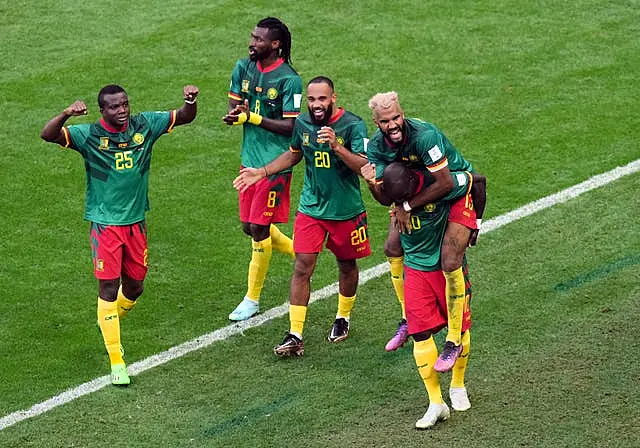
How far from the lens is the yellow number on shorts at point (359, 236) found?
34.9 feet

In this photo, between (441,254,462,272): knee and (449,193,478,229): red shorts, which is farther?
(449,193,478,229): red shorts

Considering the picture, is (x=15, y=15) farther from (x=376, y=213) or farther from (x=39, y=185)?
(x=376, y=213)

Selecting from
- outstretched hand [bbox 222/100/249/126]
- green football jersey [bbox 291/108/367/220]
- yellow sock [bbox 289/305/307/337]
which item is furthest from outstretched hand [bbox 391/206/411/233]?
outstretched hand [bbox 222/100/249/126]

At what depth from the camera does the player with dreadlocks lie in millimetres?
11117

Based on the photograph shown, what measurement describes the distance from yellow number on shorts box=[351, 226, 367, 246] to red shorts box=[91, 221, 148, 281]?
169cm

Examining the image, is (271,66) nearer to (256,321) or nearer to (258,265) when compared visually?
(258,265)

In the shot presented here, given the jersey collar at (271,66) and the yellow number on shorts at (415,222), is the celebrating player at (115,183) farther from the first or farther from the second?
the yellow number on shorts at (415,222)

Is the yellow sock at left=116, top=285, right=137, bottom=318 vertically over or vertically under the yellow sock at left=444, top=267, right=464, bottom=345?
under

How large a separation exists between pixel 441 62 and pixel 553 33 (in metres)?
1.67

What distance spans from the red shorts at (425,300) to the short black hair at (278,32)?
292 centimetres

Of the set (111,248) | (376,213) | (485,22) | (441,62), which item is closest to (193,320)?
(111,248)

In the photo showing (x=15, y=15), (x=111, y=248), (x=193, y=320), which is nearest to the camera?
(x=111, y=248)

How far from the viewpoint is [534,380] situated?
973 cm

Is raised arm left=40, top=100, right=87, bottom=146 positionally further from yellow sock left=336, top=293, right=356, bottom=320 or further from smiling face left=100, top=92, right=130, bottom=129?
yellow sock left=336, top=293, right=356, bottom=320
